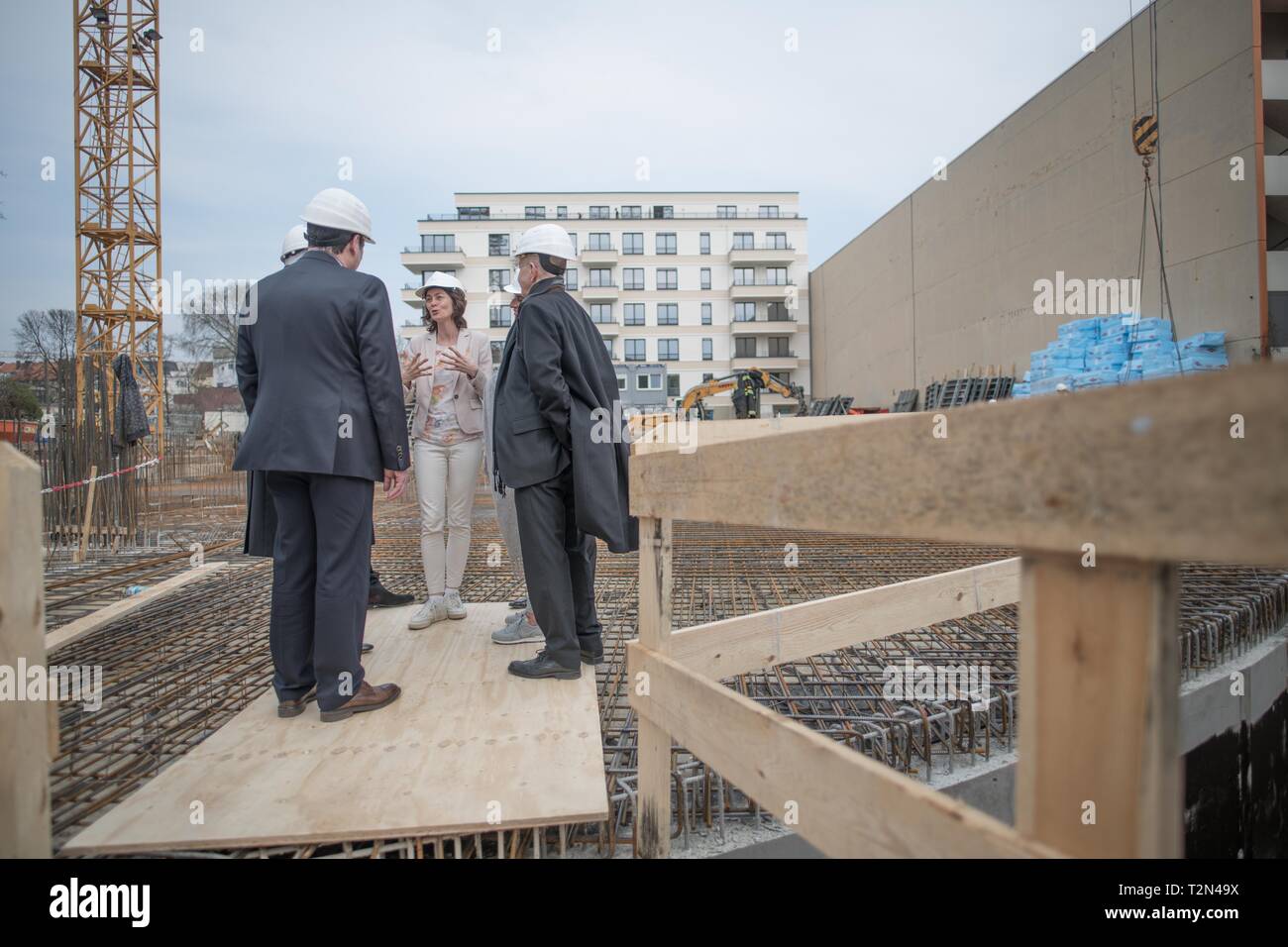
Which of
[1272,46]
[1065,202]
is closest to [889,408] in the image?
[1065,202]

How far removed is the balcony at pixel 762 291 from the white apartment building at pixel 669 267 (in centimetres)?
6

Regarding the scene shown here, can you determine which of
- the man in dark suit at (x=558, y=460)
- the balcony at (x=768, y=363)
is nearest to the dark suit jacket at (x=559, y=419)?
the man in dark suit at (x=558, y=460)

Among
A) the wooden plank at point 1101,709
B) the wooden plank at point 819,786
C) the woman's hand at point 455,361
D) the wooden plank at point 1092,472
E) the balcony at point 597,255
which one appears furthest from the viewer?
Answer: the balcony at point 597,255

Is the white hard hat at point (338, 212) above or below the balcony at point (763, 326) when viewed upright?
below

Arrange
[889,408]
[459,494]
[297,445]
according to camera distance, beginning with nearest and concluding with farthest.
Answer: [297,445]
[459,494]
[889,408]

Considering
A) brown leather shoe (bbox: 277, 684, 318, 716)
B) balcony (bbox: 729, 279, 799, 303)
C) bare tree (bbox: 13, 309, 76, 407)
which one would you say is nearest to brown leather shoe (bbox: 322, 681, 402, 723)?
brown leather shoe (bbox: 277, 684, 318, 716)

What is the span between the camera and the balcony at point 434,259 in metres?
40.8

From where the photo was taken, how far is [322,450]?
223cm

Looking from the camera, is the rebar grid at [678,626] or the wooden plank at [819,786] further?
the rebar grid at [678,626]

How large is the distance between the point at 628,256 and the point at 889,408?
2491cm

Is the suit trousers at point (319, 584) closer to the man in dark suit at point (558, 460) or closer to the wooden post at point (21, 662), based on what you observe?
the man in dark suit at point (558, 460)
